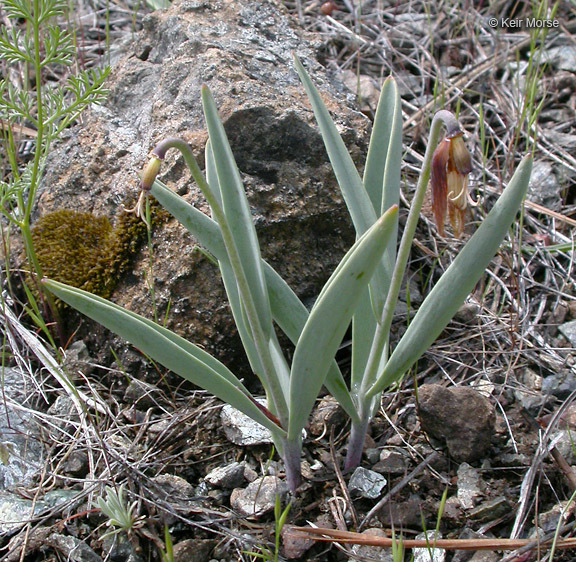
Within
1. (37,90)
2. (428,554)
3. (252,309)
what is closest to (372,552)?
(428,554)

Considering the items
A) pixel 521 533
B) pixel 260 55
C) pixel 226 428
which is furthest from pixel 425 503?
pixel 260 55

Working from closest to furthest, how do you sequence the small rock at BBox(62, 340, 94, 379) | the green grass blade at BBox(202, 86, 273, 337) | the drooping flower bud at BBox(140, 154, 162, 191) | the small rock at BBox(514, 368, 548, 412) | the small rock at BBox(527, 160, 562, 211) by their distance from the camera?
1. the drooping flower bud at BBox(140, 154, 162, 191)
2. the green grass blade at BBox(202, 86, 273, 337)
3. the small rock at BBox(514, 368, 548, 412)
4. the small rock at BBox(62, 340, 94, 379)
5. the small rock at BBox(527, 160, 562, 211)

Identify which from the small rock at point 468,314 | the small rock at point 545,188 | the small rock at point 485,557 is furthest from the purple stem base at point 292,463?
the small rock at point 545,188

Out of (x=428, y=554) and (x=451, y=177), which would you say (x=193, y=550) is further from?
(x=451, y=177)

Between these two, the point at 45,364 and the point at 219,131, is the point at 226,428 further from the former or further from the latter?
the point at 219,131

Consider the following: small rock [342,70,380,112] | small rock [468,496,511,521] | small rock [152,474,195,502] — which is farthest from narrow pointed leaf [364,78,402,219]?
small rock [342,70,380,112]

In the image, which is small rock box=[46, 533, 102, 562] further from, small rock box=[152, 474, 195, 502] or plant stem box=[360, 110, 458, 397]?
plant stem box=[360, 110, 458, 397]
